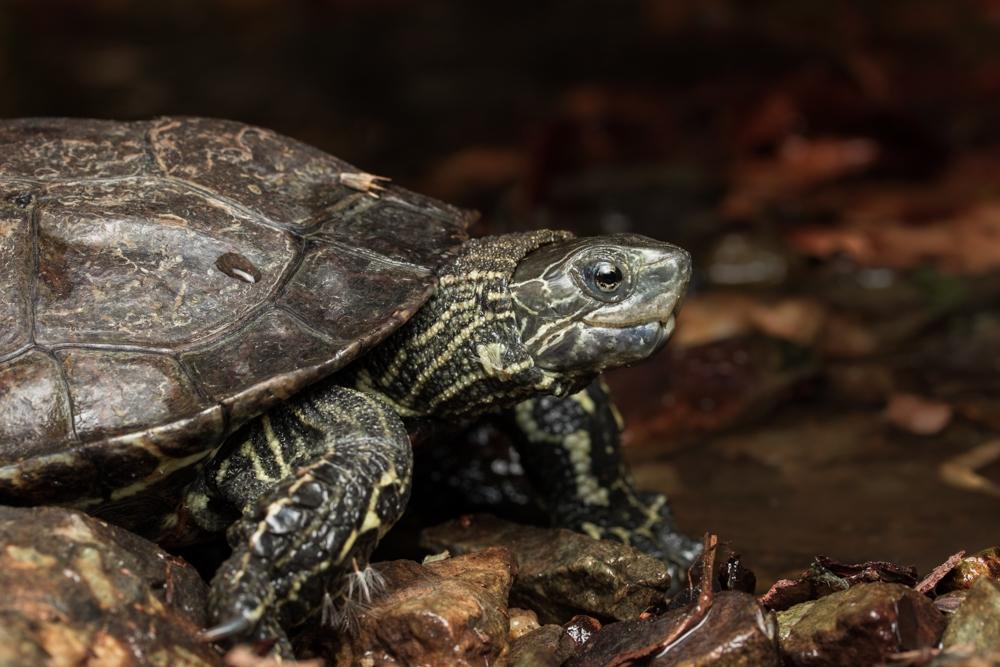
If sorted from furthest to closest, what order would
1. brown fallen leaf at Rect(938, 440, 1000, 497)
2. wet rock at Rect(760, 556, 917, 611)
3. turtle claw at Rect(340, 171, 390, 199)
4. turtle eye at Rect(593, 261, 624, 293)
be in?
brown fallen leaf at Rect(938, 440, 1000, 497) < turtle claw at Rect(340, 171, 390, 199) < turtle eye at Rect(593, 261, 624, 293) < wet rock at Rect(760, 556, 917, 611)

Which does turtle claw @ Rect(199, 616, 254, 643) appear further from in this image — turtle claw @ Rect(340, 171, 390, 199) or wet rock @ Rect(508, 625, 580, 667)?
turtle claw @ Rect(340, 171, 390, 199)

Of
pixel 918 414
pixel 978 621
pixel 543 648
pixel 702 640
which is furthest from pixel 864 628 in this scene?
pixel 918 414

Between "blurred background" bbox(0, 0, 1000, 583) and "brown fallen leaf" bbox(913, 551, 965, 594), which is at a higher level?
"brown fallen leaf" bbox(913, 551, 965, 594)

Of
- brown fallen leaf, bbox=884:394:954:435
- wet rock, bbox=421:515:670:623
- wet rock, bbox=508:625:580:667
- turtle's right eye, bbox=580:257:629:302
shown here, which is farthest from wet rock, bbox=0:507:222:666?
brown fallen leaf, bbox=884:394:954:435

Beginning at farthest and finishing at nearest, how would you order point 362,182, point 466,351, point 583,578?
point 362,182
point 466,351
point 583,578

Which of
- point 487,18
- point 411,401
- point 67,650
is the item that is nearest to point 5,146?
point 411,401

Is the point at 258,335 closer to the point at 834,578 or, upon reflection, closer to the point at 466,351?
the point at 466,351

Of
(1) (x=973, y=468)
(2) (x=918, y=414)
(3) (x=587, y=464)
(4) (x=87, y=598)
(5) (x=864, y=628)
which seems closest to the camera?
(4) (x=87, y=598)

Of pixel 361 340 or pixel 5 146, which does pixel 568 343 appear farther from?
pixel 5 146
